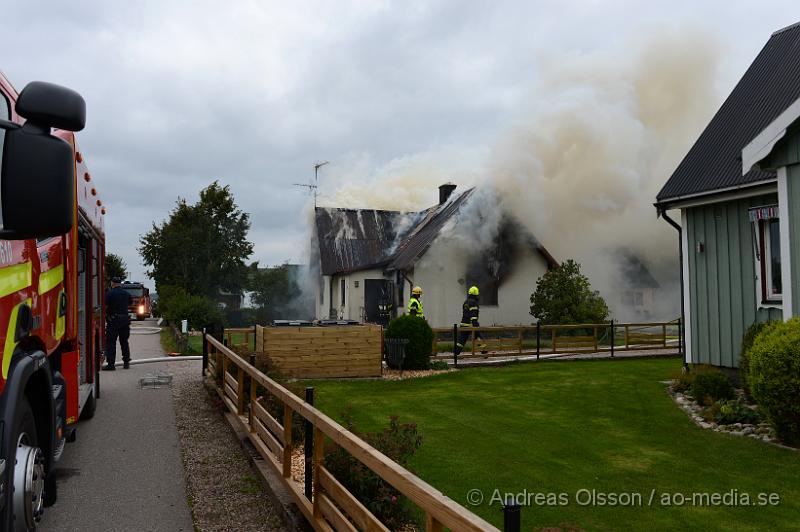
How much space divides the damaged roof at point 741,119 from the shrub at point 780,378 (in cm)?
345

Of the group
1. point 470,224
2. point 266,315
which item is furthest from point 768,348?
point 266,315

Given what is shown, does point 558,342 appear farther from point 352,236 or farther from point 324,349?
point 352,236

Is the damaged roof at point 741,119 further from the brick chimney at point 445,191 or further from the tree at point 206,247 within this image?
the tree at point 206,247

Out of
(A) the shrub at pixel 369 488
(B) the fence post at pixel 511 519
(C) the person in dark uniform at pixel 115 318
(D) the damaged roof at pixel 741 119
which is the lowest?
(A) the shrub at pixel 369 488

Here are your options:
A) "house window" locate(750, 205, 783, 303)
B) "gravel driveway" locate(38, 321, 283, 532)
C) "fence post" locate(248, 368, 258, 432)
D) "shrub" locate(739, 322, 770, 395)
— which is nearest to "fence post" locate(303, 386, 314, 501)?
"gravel driveway" locate(38, 321, 283, 532)

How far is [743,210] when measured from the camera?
30.8ft

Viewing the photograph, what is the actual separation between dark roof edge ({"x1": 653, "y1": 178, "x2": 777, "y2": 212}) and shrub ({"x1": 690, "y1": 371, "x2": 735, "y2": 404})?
273cm

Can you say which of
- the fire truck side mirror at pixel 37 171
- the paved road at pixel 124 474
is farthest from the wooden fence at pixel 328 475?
the fire truck side mirror at pixel 37 171

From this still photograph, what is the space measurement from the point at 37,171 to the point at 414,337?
35.2 ft

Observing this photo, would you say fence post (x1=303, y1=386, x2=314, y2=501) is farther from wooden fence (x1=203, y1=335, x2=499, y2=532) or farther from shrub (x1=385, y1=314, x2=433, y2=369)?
shrub (x1=385, y1=314, x2=433, y2=369)

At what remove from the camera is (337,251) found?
28094 millimetres

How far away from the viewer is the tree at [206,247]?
29641 mm

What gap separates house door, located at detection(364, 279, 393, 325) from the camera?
23344mm

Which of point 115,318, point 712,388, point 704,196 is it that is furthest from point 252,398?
point 115,318
